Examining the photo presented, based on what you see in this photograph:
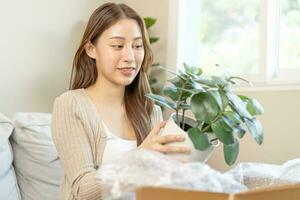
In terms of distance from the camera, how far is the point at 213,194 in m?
0.57

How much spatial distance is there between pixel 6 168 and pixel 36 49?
2.67ft

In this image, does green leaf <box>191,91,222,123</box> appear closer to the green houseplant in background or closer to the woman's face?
the woman's face

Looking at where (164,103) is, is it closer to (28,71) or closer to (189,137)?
(189,137)

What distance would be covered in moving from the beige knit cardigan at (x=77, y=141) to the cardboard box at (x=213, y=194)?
519mm

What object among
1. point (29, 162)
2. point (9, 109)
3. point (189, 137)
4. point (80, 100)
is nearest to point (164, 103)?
point (189, 137)

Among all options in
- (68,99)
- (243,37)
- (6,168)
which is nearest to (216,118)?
(68,99)

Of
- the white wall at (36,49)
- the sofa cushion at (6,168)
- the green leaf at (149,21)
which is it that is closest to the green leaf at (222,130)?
the sofa cushion at (6,168)

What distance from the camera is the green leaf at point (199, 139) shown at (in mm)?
788

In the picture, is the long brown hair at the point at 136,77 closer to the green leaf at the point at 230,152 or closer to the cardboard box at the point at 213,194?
the green leaf at the point at 230,152

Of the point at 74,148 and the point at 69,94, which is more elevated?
the point at 69,94

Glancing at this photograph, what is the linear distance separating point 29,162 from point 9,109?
1.45 feet

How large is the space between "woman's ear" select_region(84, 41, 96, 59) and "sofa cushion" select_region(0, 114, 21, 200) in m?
0.64

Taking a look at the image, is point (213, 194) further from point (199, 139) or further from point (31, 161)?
point (31, 161)

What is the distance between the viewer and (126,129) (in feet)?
4.58
